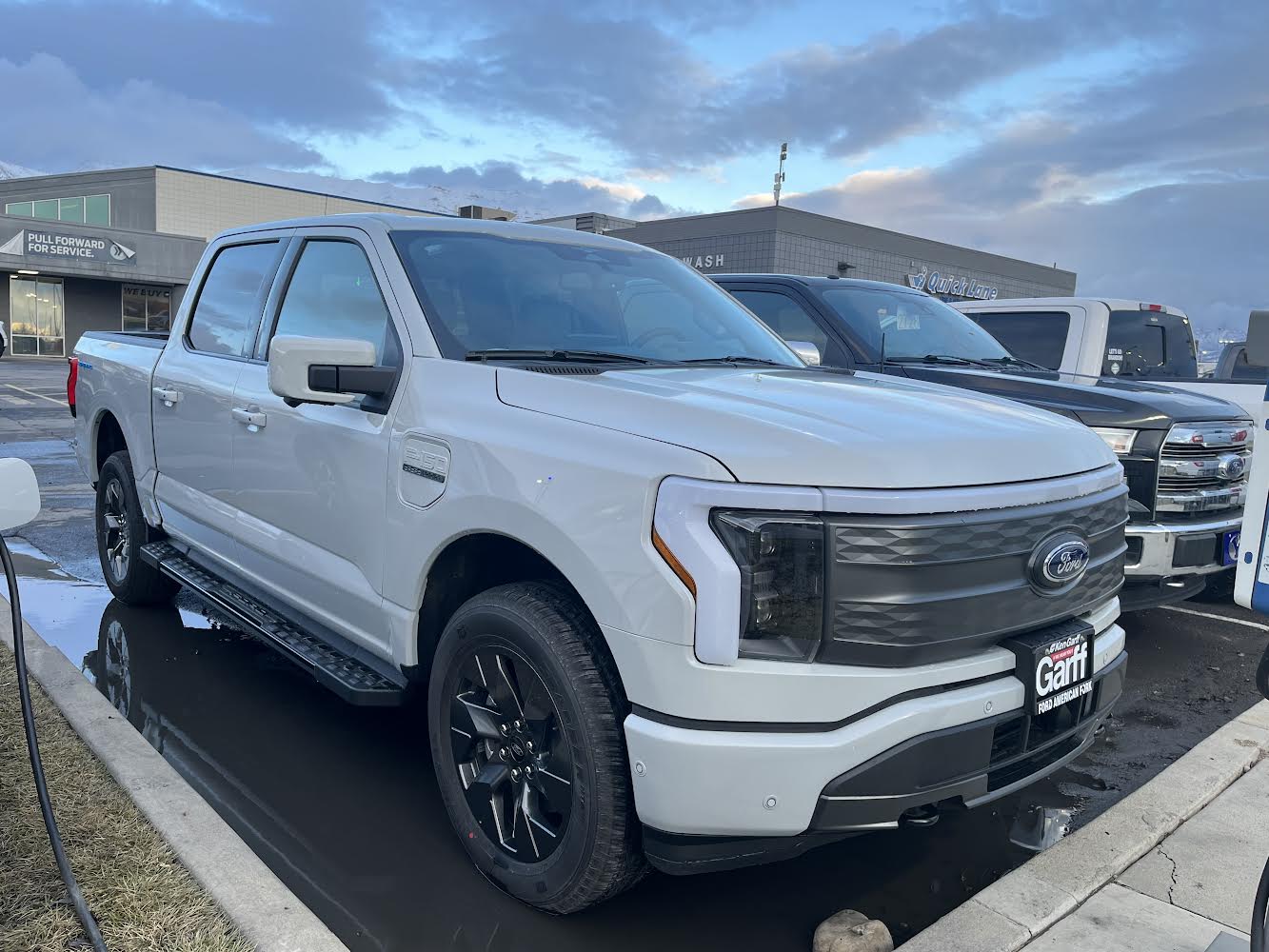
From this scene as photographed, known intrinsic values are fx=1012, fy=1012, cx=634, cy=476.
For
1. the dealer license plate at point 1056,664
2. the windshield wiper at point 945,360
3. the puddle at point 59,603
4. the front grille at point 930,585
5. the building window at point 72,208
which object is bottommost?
the puddle at point 59,603

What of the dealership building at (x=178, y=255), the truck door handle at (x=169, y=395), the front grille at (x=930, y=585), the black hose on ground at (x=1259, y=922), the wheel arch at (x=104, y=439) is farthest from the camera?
the dealership building at (x=178, y=255)

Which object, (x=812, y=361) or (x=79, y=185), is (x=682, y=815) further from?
(x=79, y=185)

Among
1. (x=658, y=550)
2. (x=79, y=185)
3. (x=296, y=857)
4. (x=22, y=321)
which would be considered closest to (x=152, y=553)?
(x=296, y=857)

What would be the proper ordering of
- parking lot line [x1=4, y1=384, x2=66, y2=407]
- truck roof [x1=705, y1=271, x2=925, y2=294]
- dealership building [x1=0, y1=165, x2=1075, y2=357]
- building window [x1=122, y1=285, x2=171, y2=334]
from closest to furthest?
1. truck roof [x1=705, y1=271, x2=925, y2=294]
2. parking lot line [x1=4, y1=384, x2=66, y2=407]
3. dealership building [x1=0, y1=165, x2=1075, y2=357]
4. building window [x1=122, y1=285, x2=171, y2=334]

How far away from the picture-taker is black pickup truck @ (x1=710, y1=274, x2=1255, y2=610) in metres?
4.83

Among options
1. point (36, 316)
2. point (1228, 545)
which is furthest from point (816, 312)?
point (36, 316)

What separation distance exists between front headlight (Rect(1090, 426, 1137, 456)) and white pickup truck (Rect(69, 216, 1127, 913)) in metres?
2.12

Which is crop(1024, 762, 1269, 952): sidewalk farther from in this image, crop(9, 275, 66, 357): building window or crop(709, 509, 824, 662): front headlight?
crop(9, 275, 66, 357): building window

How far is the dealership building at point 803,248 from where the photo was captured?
29.1 metres

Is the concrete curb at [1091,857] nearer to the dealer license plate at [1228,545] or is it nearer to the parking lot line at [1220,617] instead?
the dealer license plate at [1228,545]

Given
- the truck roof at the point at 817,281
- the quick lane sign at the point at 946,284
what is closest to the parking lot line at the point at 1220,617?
the truck roof at the point at 817,281

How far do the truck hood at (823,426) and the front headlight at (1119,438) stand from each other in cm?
216

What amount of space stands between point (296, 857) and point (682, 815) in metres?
1.45

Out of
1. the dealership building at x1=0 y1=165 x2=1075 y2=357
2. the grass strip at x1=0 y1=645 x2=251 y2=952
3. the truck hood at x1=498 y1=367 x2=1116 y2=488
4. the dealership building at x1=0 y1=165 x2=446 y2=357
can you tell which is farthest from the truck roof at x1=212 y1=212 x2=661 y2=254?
the dealership building at x1=0 y1=165 x2=446 y2=357
